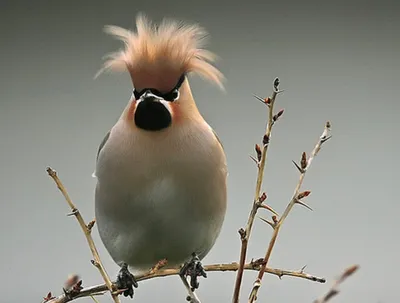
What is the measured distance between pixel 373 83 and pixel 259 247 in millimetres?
639

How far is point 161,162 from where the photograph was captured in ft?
4.02

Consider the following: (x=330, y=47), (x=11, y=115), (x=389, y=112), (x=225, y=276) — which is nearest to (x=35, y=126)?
(x=11, y=115)

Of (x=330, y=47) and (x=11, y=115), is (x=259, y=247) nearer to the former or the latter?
(x=330, y=47)

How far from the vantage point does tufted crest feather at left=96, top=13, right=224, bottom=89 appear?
1.12 meters

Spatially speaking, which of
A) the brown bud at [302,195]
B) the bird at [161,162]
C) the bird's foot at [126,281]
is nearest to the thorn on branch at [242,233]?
the brown bud at [302,195]

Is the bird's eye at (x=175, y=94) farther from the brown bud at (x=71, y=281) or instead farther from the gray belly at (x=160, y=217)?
the brown bud at (x=71, y=281)

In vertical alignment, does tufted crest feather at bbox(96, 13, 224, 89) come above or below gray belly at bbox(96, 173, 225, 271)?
above

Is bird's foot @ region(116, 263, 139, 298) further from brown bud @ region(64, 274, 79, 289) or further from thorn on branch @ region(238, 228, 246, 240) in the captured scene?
thorn on branch @ region(238, 228, 246, 240)

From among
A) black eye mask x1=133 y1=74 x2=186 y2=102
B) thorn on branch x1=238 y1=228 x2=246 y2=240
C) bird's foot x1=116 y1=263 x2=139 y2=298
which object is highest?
black eye mask x1=133 y1=74 x2=186 y2=102

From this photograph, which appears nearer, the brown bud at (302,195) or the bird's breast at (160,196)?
the brown bud at (302,195)

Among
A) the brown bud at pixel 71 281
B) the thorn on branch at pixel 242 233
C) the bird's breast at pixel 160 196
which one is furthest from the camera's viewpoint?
the bird's breast at pixel 160 196

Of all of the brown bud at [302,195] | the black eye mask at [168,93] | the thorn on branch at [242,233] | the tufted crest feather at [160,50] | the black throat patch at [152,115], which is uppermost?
the tufted crest feather at [160,50]

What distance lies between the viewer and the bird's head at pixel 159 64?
1123mm

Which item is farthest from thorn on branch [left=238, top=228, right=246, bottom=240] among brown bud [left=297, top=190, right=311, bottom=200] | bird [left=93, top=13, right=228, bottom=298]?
bird [left=93, top=13, right=228, bottom=298]
